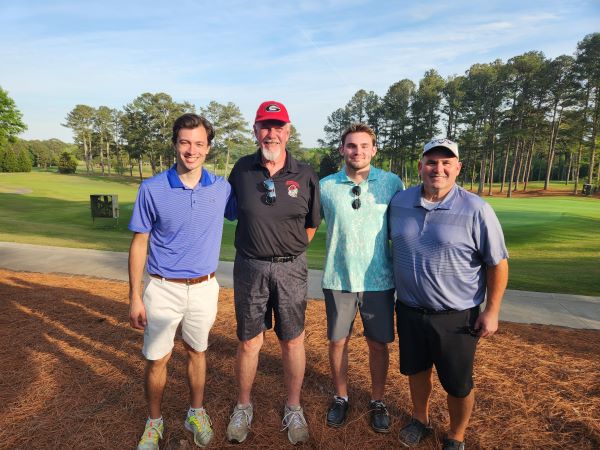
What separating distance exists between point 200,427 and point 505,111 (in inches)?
2152

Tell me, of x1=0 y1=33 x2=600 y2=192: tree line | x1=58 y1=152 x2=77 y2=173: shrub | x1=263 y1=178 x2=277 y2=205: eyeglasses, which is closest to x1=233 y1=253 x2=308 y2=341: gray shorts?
x1=263 y1=178 x2=277 y2=205: eyeglasses

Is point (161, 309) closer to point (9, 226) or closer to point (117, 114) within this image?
point (9, 226)

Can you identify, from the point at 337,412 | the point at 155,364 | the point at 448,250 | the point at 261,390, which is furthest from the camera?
the point at 261,390

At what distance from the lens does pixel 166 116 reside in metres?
65.1

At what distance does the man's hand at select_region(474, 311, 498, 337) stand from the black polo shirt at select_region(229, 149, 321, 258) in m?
1.44

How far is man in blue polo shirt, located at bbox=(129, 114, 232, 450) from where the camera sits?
270 cm

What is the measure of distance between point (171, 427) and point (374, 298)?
6.61ft

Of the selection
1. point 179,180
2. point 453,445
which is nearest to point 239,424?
point 453,445

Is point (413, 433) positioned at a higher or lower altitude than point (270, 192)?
lower

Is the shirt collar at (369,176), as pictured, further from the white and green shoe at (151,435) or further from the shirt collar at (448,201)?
the white and green shoe at (151,435)

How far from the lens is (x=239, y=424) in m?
2.94

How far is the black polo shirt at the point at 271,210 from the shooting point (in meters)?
2.86

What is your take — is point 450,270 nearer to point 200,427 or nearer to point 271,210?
point 271,210

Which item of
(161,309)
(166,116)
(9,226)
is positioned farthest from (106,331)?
(166,116)
